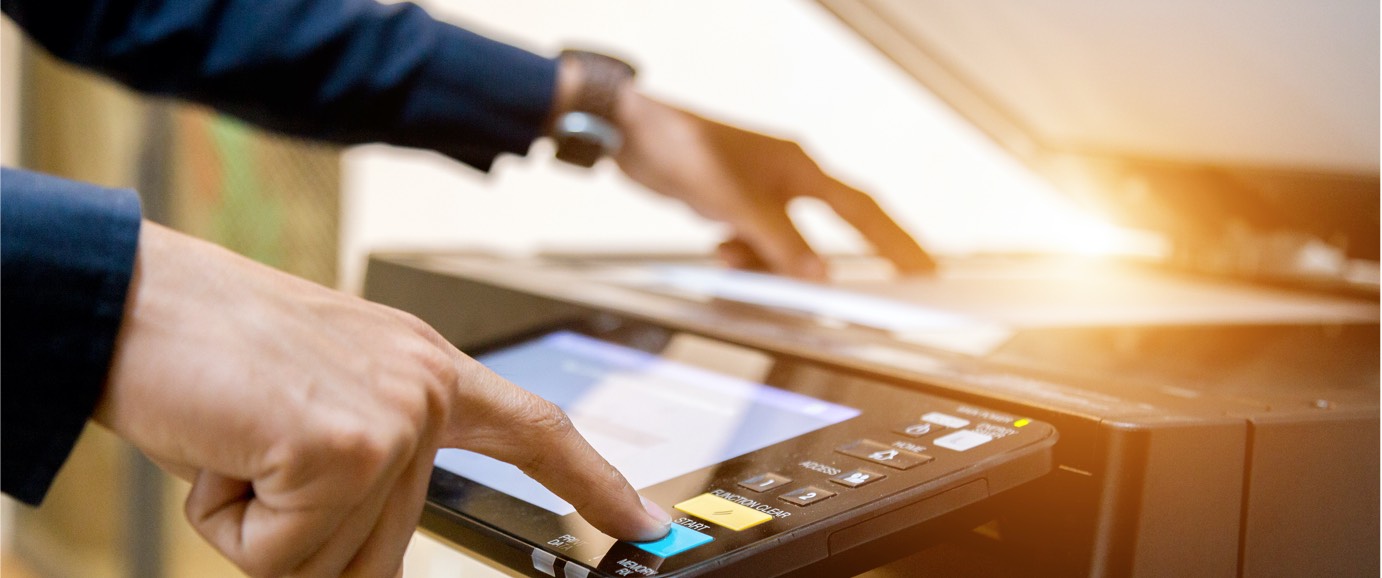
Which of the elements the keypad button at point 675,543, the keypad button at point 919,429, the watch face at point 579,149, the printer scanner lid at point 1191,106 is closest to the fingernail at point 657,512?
the keypad button at point 675,543

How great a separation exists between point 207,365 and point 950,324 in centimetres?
41

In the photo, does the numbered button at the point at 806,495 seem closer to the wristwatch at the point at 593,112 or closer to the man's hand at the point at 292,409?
the man's hand at the point at 292,409

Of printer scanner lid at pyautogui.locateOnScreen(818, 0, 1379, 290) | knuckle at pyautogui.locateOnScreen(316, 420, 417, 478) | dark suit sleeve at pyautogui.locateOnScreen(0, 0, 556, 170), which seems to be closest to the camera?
knuckle at pyautogui.locateOnScreen(316, 420, 417, 478)

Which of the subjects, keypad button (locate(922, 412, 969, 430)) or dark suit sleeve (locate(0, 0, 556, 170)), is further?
dark suit sleeve (locate(0, 0, 556, 170))

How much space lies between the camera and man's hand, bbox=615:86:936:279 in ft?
2.66

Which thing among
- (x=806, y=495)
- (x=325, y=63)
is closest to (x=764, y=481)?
(x=806, y=495)

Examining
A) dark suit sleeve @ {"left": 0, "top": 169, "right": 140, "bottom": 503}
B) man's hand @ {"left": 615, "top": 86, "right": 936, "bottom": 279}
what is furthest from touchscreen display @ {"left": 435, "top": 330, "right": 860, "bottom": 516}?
man's hand @ {"left": 615, "top": 86, "right": 936, "bottom": 279}

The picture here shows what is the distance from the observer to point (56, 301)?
29cm

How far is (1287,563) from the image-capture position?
16.4 inches

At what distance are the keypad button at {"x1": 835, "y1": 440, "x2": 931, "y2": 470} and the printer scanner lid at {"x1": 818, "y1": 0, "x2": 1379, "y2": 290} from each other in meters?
0.32

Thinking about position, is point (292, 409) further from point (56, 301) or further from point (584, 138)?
point (584, 138)

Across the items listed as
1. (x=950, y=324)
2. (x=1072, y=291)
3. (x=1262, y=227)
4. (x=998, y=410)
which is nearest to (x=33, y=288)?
(x=998, y=410)

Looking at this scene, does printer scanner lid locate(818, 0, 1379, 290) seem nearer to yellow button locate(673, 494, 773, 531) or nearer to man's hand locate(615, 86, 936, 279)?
man's hand locate(615, 86, 936, 279)

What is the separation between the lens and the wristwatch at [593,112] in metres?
0.82
